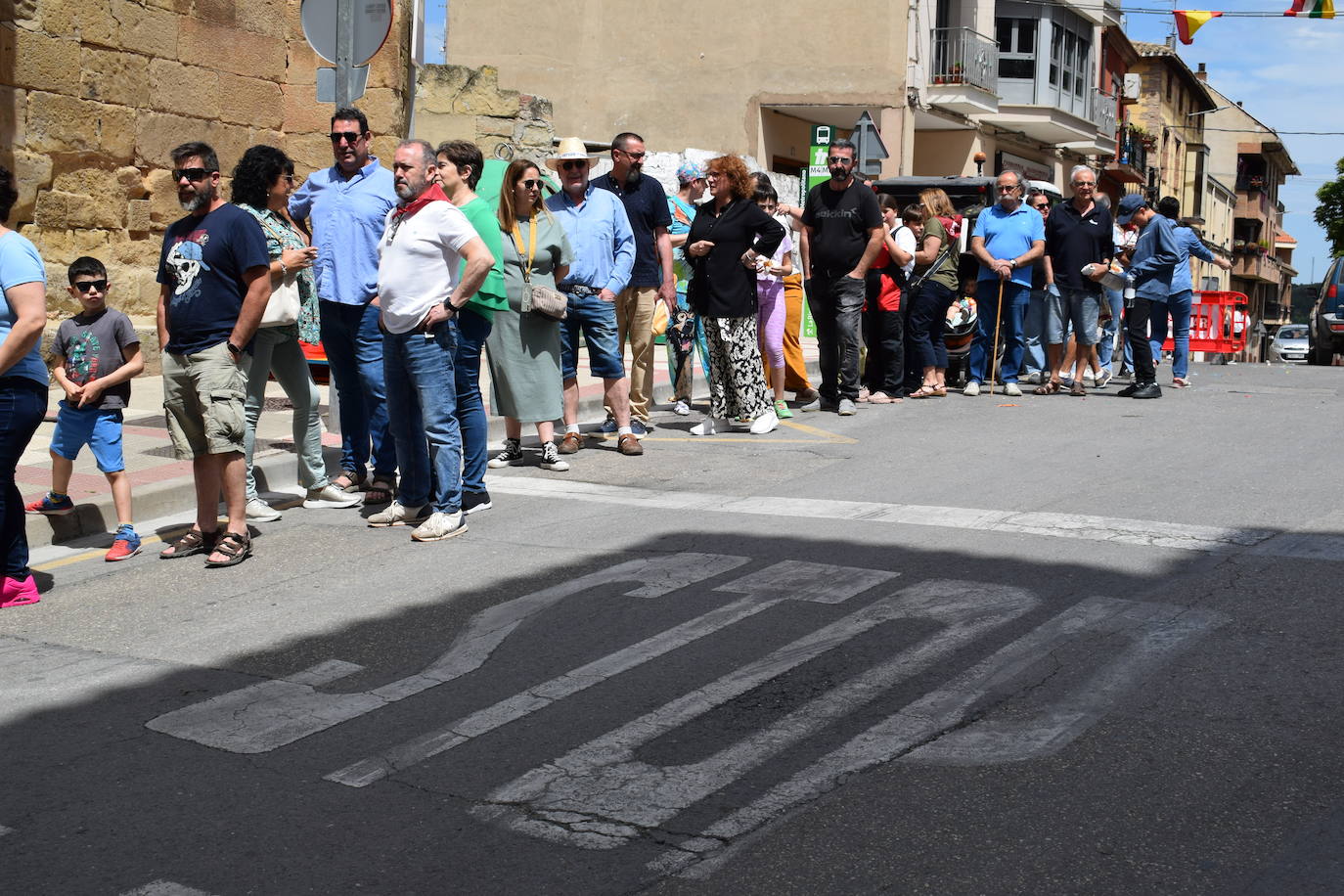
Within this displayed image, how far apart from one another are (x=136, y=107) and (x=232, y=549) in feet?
25.7

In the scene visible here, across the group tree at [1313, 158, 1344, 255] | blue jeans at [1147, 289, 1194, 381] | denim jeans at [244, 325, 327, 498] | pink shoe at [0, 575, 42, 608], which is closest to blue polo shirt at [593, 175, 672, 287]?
denim jeans at [244, 325, 327, 498]

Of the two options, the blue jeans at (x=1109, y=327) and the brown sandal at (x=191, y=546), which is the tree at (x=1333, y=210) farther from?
the brown sandal at (x=191, y=546)

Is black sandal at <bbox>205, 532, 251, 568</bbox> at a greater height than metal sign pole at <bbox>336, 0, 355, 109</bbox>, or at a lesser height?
lesser

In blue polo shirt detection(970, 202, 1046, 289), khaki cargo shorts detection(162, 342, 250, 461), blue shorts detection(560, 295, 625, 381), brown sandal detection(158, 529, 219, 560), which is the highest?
blue polo shirt detection(970, 202, 1046, 289)

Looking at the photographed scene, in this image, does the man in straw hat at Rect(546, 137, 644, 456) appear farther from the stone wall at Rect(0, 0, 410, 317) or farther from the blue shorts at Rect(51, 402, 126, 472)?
the stone wall at Rect(0, 0, 410, 317)

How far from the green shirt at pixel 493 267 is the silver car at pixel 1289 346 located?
125ft

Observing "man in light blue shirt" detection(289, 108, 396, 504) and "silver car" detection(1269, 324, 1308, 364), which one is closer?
"man in light blue shirt" detection(289, 108, 396, 504)

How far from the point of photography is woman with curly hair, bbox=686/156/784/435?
10.0m

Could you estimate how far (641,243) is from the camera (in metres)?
9.97

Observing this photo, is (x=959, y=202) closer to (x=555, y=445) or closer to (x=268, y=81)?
(x=268, y=81)

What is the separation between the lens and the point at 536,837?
3602 mm

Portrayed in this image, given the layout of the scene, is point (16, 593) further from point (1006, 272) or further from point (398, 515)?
point (1006, 272)

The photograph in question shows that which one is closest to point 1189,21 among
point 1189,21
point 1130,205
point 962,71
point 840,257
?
point 1189,21

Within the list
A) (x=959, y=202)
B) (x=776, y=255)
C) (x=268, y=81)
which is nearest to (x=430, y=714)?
(x=776, y=255)
